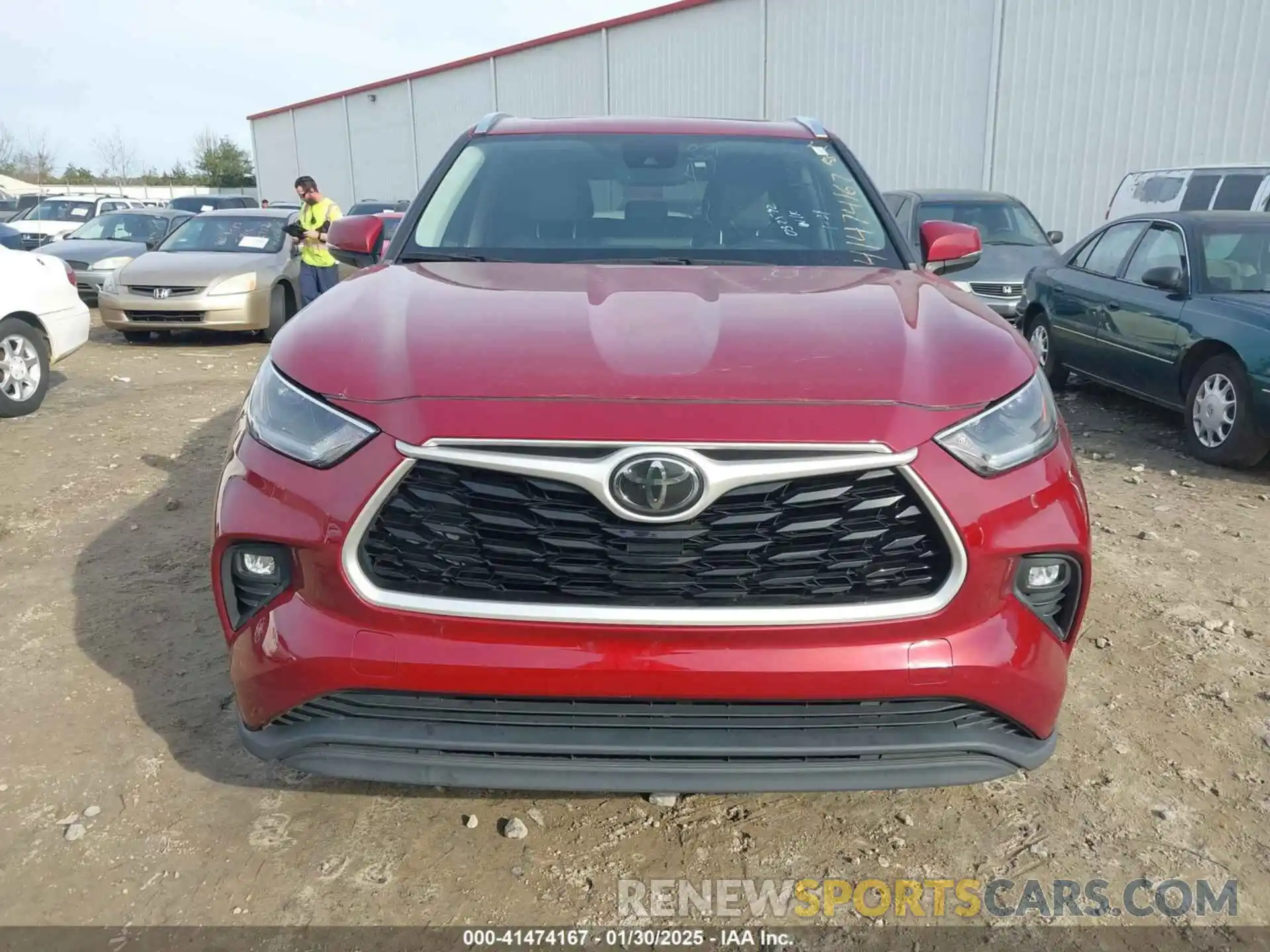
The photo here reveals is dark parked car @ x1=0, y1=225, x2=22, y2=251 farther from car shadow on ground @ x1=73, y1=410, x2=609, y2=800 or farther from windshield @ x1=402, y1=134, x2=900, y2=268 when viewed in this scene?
windshield @ x1=402, y1=134, x2=900, y2=268

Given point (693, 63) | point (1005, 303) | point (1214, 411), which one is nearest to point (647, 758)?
point (1214, 411)

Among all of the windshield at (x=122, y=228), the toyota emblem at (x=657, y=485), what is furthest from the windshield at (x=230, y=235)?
the toyota emblem at (x=657, y=485)

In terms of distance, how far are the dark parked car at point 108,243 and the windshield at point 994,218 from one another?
857cm

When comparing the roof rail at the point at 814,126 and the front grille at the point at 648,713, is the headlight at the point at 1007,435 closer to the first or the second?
the front grille at the point at 648,713

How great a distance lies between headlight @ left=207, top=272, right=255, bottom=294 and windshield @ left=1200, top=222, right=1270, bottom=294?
8414mm

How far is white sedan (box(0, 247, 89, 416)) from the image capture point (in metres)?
6.68

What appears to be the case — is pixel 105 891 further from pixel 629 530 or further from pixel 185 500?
pixel 185 500

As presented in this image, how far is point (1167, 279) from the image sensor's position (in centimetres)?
621

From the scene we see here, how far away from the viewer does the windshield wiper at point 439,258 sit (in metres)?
2.99

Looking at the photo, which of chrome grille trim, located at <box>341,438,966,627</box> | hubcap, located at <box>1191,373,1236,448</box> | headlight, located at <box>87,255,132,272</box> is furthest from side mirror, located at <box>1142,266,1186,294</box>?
headlight, located at <box>87,255,132,272</box>

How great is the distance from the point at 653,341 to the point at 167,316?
917 cm

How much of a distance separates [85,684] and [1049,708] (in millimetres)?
2778

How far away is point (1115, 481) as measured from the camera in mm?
5406

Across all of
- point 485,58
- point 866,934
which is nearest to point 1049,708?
point 866,934
